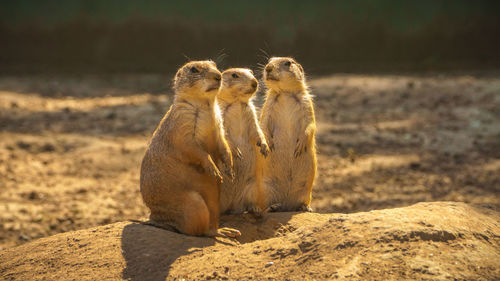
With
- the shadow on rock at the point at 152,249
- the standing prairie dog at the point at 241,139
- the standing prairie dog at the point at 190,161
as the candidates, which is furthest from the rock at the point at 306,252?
the standing prairie dog at the point at 241,139

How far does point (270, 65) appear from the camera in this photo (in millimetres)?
4469

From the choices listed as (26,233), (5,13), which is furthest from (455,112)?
(5,13)

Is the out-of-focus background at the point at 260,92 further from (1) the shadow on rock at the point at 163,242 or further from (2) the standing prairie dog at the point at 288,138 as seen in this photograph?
(1) the shadow on rock at the point at 163,242

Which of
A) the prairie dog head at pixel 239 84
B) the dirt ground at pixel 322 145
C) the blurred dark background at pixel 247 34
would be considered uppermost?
the blurred dark background at pixel 247 34

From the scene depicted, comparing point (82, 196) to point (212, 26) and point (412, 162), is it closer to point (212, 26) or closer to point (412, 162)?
point (412, 162)

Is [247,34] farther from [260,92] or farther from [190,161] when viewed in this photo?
[190,161]

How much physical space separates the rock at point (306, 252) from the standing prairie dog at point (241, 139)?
17.2 inches

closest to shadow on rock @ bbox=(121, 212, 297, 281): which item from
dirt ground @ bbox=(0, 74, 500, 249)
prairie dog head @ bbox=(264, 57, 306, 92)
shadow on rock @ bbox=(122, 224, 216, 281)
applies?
shadow on rock @ bbox=(122, 224, 216, 281)

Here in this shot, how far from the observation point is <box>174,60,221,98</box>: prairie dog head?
379 cm

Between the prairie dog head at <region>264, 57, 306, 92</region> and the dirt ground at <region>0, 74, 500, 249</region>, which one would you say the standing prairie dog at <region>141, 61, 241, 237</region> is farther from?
the dirt ground at <region>0, 74, 500, 249</region>

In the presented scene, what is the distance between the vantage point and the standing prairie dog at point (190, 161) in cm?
372

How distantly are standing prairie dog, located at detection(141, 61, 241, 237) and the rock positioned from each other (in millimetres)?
146

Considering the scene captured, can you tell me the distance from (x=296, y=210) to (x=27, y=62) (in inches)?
435

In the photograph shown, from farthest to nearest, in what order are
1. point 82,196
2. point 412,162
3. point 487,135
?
point 487,135
point 412,162
point 82,196
